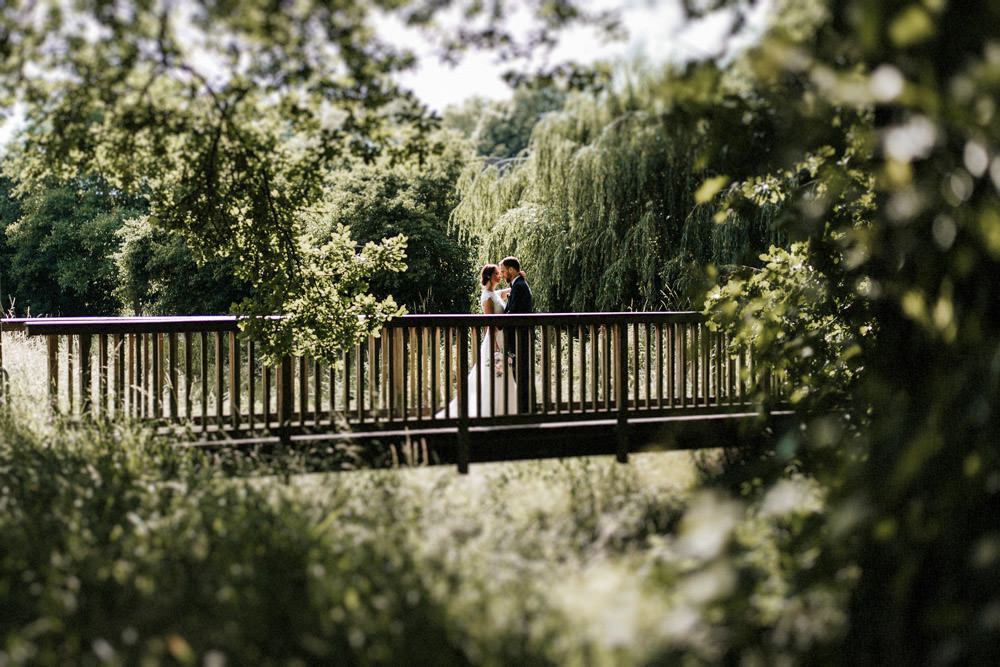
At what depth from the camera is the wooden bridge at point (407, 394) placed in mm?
6025

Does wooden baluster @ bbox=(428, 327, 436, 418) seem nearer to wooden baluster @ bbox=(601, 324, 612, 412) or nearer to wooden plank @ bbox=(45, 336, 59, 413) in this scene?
wooden baluster @ bbox=(601, 324, 612, 412)

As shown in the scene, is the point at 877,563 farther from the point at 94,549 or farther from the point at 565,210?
the point at 565,210

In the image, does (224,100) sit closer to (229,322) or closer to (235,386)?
(229,322)

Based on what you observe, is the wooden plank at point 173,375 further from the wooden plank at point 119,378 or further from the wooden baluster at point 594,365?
the wooden baluster at point 594,365

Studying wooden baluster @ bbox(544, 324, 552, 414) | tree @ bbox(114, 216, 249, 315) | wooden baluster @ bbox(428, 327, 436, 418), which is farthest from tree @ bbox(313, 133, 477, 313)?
wooden baluster @ bbox(428, 327, 436, 418)

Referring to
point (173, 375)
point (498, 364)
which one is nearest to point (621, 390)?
point (498, 364)

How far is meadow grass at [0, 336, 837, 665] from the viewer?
93.2 inches

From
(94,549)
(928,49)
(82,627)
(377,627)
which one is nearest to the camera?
(928,49)

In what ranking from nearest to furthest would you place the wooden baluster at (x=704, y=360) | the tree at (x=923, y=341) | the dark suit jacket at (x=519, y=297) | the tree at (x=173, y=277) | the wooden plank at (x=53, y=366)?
the tree at (x=923, y=341) < the wooden plank at (x=53, y=366) < the wooden baluster at (x=704, y=360) < the dark suit jacket at (x=519, y=297) < the tree at (x=173, y=277)

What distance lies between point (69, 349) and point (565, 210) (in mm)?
11910

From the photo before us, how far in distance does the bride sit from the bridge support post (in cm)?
99

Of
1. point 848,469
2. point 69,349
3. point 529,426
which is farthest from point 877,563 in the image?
point 69,349

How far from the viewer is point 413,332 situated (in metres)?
7.04

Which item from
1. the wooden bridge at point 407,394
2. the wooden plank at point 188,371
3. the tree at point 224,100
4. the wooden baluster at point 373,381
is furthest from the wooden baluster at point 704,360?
the wooden plank at point 188,371
